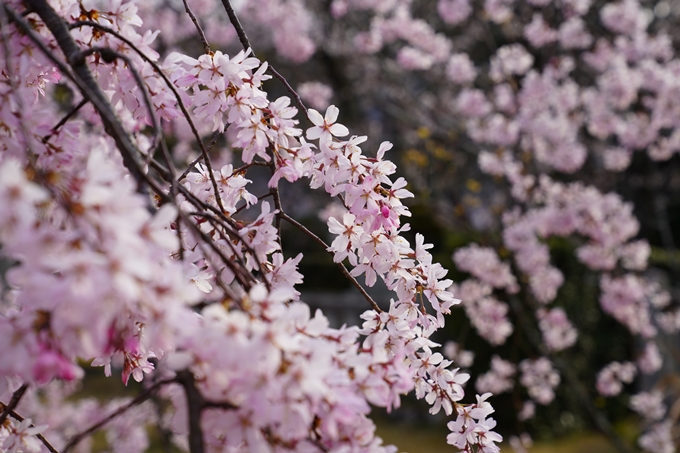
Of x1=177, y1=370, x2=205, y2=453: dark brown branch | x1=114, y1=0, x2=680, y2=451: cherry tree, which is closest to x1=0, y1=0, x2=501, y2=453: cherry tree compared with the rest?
x1=177, y1=370, x2=205, y2=453: dark brown branch

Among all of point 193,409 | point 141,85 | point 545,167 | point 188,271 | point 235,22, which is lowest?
point 193,409

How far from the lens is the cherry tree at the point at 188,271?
0.65 m

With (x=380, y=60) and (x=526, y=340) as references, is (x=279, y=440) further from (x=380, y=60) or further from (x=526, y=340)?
(x=380, y=60)

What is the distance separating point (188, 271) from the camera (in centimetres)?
103

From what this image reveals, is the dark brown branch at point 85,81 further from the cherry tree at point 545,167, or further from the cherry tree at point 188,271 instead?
the cherry tree at point 545,167

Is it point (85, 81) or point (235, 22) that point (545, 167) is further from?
point (85, 81)

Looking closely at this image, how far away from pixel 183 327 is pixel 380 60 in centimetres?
668

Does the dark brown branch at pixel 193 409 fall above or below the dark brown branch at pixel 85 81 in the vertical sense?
below

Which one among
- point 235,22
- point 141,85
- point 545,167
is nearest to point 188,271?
point 141,85

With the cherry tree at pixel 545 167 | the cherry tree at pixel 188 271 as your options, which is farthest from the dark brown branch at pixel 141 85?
the cherry tree at pixel 545 167

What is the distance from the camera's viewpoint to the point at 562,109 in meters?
5.03

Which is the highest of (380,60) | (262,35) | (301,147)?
(262,35)

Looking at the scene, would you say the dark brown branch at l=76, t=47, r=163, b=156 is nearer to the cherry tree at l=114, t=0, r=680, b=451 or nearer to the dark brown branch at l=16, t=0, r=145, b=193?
the dark brown branch at l=16, t=0, r=145, b=193

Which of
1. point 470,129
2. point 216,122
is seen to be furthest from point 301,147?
point 470,129
